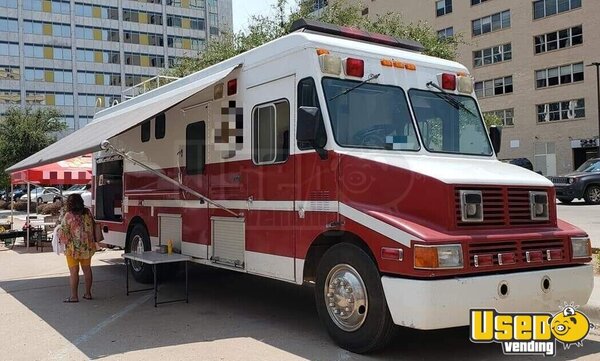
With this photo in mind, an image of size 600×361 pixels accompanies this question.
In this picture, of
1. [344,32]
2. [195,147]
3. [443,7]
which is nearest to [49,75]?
[443,7]

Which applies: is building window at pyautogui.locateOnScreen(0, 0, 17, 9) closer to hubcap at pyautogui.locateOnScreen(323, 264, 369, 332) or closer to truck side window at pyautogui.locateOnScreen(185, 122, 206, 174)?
truck side window at pyautogui.locateOnScreen(185, 122, 206, 174)

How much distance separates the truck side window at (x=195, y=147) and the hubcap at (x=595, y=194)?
18.9 m

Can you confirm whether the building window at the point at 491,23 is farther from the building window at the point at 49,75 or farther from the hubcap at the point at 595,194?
the building window at the point at 49,75

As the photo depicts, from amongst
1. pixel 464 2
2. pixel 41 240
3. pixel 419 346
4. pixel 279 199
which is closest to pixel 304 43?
pixel 279 199

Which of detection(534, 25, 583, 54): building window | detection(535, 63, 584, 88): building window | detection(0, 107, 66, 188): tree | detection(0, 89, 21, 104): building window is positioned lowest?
detection(0, 107, 66, 188): tree

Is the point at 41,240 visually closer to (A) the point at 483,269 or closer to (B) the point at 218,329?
(B) the point at 218,329

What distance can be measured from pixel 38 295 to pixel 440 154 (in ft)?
21.6

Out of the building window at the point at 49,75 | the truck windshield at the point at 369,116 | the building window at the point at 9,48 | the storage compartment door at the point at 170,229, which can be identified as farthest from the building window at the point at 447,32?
the building window at the point at 9,48

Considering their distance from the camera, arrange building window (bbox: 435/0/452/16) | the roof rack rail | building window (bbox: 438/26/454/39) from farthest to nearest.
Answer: building window (bbox: 435/0/452/16), building window (bbox: 438/26/454/39), the roof rack rail

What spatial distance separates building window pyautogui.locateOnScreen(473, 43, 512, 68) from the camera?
44.2 m

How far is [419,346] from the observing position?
5809 millimetres

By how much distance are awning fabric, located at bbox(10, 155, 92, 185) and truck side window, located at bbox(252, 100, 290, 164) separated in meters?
8.81

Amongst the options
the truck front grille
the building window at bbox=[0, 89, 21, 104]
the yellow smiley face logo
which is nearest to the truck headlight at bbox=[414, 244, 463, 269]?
the truck front grille

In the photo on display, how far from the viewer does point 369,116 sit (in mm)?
6027
